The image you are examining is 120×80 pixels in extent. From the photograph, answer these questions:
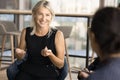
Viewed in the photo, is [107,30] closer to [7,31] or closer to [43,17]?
[43,17]

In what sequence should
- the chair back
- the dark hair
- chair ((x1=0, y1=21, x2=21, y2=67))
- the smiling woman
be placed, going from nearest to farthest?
the dark hair < the smiling woman < chair ((x1=0, y1=21, x2=21, y2=67)) < the chair back

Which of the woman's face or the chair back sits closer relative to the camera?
the woman's face

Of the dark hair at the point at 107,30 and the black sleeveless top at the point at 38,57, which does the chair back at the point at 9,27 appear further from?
the dark hair at the point at 107,30

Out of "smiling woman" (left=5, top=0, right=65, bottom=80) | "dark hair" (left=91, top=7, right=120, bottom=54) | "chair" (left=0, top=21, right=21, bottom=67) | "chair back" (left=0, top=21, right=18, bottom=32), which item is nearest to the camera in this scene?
"dark hair" (left=91, top=7, right=120, bottom=54)

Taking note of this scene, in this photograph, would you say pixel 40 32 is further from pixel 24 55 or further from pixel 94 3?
pixel 94 3

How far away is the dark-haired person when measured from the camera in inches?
42.1

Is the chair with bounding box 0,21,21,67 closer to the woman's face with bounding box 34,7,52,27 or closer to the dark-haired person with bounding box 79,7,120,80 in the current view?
the woman's face with bounding box 34,7,52,27

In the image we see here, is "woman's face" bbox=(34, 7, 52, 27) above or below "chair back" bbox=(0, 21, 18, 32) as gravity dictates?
above

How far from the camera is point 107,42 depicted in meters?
1.07

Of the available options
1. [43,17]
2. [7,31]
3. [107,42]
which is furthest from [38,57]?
[7,31]

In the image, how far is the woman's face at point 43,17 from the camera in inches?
86.6

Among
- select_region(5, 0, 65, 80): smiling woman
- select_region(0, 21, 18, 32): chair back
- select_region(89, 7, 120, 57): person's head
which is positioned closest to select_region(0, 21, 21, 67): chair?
select_region(0, 21, 18, 32): chair back

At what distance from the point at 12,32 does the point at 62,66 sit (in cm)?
184

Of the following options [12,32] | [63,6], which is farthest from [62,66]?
[63,6]
